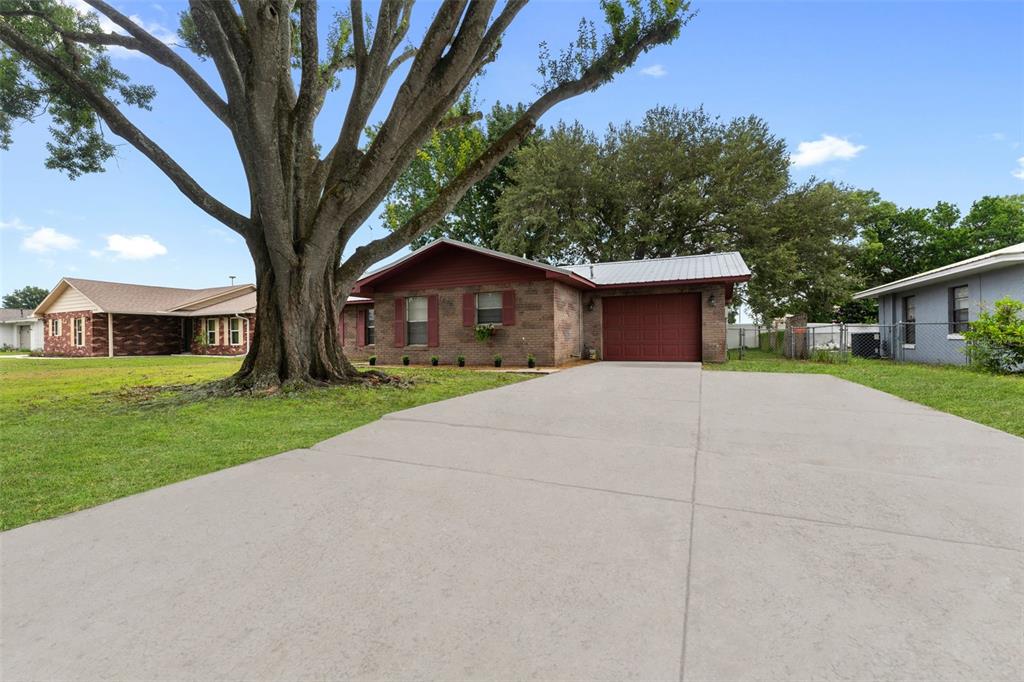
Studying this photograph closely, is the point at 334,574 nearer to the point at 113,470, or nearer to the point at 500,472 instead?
the point at 500,472

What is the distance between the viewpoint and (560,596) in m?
1.81

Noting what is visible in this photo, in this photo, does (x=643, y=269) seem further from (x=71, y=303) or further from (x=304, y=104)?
(x=71, y=303)

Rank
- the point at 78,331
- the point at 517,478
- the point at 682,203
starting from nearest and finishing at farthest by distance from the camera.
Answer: the point at 517,478 < the point at 682,203 < the point at 78,331

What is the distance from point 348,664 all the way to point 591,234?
78.7ft

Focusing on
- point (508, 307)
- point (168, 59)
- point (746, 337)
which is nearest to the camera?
point (168, 59)

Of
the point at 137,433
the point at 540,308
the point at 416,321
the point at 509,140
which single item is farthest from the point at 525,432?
the point at 416,321

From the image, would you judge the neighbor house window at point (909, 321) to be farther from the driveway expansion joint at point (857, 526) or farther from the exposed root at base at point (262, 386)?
the exposed root at base at point (262, 386)

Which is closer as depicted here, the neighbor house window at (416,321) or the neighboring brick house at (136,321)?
the neighbor house window at (416,321)

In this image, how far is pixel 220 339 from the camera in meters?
24.2

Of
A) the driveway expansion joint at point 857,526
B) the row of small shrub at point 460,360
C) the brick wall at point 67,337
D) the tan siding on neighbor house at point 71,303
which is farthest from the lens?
the tan siding on neighbor house at point 71,303

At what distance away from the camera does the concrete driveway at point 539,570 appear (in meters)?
1.47

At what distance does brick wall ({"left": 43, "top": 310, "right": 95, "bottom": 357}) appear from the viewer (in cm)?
2238

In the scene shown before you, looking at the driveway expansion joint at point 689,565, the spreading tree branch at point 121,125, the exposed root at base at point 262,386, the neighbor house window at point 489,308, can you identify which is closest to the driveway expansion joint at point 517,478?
the driveway expansion joint at point 689,565

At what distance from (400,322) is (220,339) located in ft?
50.4
